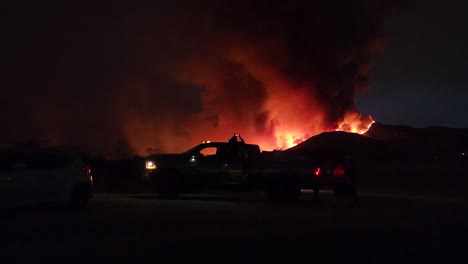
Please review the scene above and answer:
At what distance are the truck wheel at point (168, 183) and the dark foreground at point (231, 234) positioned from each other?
2475 millimetres

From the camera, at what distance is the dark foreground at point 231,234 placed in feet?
25.8

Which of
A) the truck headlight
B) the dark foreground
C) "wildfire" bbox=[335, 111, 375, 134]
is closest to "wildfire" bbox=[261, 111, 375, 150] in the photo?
"wildfire" bbox=[335, 111, 375, 134]

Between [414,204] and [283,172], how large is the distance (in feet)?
13.5

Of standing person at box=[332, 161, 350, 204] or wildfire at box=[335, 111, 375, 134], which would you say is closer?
standing person at box=[332, 161, 350, 204]

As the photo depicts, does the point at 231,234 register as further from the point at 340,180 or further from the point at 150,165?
the point at 150,165

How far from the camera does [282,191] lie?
Result: 17.1m

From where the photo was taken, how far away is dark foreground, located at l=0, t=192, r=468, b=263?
7.88 m

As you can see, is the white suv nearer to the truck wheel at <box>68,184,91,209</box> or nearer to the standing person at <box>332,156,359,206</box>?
the truck wheel at <box>68,184,91,209</box>

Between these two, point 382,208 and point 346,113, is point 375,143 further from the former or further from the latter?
point 382,208

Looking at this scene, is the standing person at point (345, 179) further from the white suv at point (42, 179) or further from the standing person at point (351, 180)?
the white suv at point (42, 179)

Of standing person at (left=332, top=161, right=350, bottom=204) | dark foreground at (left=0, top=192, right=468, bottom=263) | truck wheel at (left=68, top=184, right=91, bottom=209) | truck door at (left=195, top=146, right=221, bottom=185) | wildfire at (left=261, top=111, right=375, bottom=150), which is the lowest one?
dark foreground at (left=0, top=192, right=468, bottom=263)

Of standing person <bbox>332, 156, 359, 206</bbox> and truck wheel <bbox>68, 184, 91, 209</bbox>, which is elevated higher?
standing person <bbox>332, 156, 359, 206</bbox>

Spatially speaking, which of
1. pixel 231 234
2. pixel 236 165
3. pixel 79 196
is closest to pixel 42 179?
pixel 79 196

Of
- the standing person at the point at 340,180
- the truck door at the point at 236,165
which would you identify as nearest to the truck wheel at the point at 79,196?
the truck door at the point at 236,165
